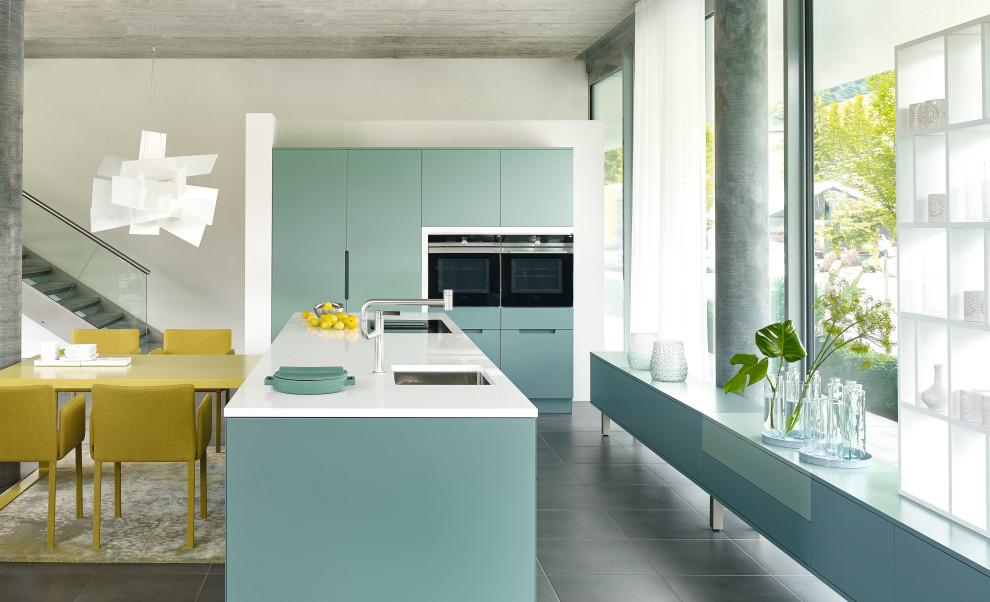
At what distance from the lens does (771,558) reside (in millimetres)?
3531

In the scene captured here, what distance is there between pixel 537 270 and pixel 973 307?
15.7 feet

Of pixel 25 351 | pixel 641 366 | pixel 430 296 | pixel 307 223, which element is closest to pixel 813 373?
pixel 641 366

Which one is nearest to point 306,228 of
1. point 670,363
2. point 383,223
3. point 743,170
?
point 383,223

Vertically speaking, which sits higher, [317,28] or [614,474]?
[317,28]

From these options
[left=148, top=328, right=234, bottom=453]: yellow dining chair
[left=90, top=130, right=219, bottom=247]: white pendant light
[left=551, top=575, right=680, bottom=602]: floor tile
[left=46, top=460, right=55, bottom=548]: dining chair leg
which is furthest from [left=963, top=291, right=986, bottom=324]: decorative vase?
[left=148, top=328, right=234, bottom=453]: yellow dining chair

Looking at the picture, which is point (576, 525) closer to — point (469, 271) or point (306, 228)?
point (469, 271)

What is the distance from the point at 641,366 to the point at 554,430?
1336 mm

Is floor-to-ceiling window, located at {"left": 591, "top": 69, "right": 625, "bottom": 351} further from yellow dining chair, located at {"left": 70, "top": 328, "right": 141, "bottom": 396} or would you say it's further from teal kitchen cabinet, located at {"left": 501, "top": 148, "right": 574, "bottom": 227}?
yellow dining chair, located at {"left": 70, "top": 328, "right": 141, "bottom": 396}

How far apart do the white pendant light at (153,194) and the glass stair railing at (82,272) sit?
145 inches

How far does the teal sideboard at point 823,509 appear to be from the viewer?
7.06 ft

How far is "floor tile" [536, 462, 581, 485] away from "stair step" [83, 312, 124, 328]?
4734 millimetres

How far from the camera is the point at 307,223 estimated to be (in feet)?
22.2

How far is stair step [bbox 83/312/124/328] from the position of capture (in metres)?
7.62

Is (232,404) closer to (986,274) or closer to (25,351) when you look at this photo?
(986,274)
